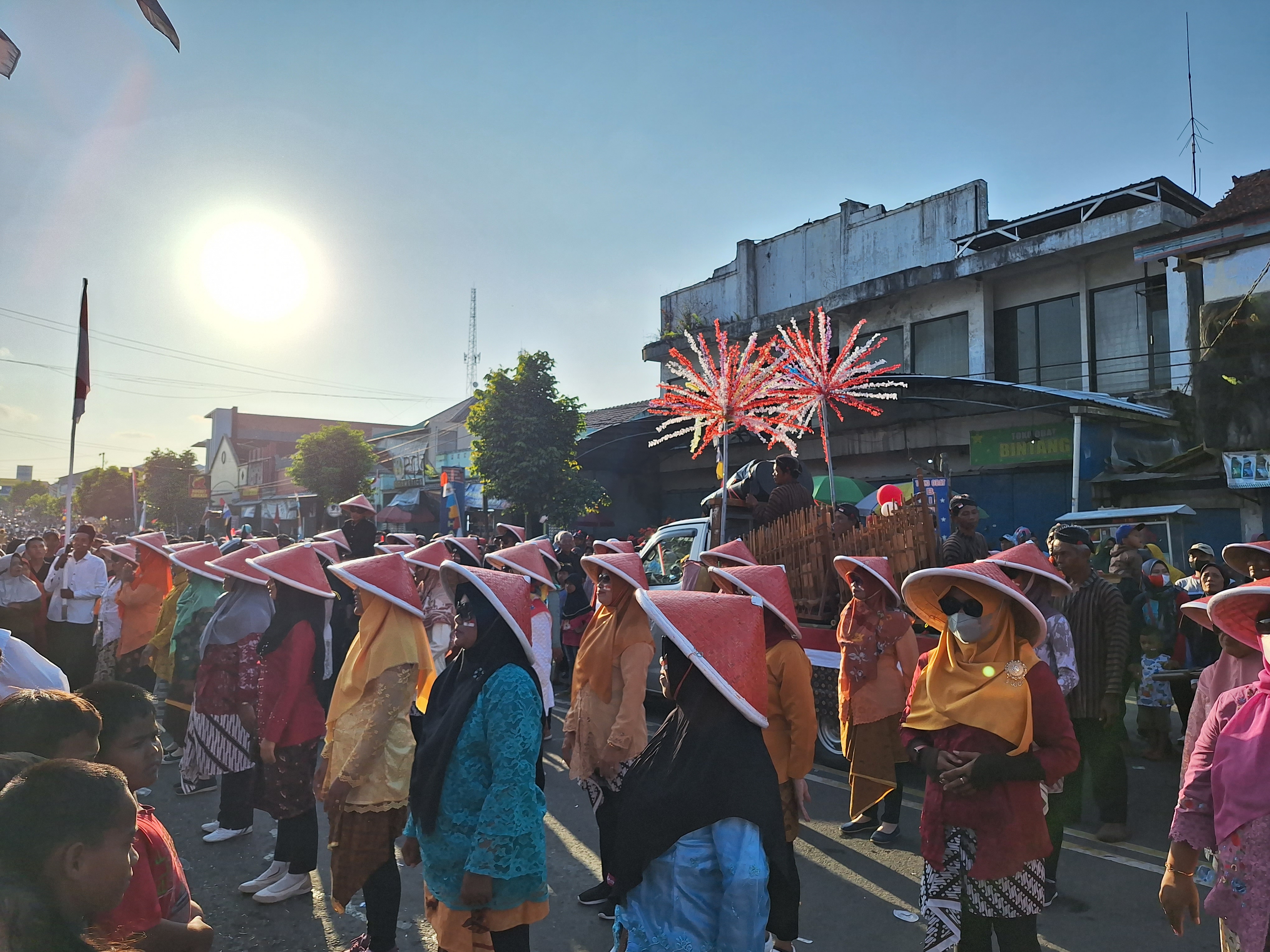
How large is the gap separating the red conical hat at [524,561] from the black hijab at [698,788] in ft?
10.1

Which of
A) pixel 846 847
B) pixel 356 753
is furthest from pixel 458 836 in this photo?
pixel 846 847

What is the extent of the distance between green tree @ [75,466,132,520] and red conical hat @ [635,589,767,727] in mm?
53085

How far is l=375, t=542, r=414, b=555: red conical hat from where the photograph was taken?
7.65 m

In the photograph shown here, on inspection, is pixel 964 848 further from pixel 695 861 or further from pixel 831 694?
pixel 831 694

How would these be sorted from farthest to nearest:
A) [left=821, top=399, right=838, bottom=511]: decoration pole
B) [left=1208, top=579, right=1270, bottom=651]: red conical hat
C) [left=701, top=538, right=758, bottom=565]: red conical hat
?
[left=821, top=399, right=838, bottom=511]: decoration pole → [left=701, top=538, right=758, bottom=565]: red conical hat → [left=1208, top=579, right=1270, bottom=651]: red conical hat

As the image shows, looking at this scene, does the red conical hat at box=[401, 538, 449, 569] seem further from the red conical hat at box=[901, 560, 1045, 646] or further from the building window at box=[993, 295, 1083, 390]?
the building window at box=[993, 295, 1083, 390]

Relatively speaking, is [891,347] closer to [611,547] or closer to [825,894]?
[611,547]

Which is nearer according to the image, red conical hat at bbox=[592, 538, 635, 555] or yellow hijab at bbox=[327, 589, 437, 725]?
yellow hijab at bbox=[327, 589, 437, 725]

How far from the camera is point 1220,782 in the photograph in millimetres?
2465

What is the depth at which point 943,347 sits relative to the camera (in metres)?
21.4

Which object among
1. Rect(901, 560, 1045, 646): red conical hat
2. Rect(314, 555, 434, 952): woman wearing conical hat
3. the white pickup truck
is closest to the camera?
Rect(901, 560, 1045, 646): red conical hat

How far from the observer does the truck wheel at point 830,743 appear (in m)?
6.60

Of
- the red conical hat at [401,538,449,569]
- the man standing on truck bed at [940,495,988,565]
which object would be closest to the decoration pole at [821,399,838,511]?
the man standing on truck bed at [940,495,988,565]

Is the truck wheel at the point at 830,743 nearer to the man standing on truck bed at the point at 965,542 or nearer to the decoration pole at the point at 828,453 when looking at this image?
the man standing on truck bed at the point at 965,542
